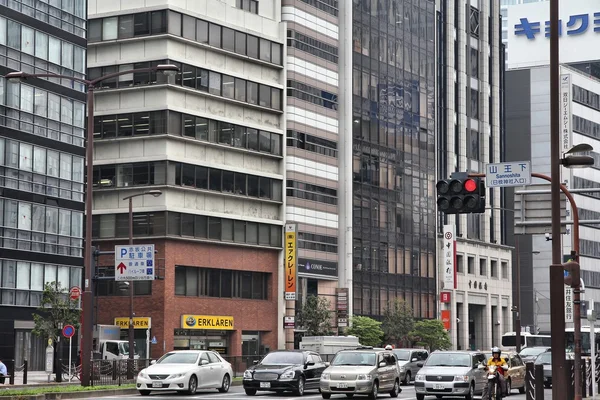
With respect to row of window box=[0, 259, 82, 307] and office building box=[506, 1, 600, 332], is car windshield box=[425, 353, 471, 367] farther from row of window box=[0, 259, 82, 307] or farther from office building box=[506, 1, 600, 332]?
office building box=[506, 1, 600, 332]

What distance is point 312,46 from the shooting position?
88.2 meters

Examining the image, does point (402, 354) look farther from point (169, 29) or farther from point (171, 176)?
point (169, 29)

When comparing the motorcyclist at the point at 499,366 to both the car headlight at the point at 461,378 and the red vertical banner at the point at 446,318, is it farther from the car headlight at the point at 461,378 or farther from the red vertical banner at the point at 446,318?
the red vertical banner at the point at 446,318

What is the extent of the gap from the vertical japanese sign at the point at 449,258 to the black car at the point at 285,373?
64.1 m

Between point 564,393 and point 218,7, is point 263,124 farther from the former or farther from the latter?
point 564,393

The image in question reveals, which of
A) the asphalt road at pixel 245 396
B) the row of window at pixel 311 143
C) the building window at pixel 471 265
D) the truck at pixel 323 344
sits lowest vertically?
the asphalt road at pixel 245 396

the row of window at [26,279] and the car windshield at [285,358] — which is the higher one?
the row of window at [26,279]

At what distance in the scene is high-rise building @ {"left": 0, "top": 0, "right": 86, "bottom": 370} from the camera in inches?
2483

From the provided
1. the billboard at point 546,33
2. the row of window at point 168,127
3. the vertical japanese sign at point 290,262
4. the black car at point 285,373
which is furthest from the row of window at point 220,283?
the billboard at point 546,33

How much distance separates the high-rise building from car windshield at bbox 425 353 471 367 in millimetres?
26055

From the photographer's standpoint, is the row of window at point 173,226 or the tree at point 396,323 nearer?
the row of window at point 173,226

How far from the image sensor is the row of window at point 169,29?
76562 mm

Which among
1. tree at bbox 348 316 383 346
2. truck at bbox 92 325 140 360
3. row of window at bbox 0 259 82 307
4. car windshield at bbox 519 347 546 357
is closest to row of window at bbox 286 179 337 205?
tree at bbox 348 316 383 346

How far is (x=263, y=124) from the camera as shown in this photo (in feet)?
275
